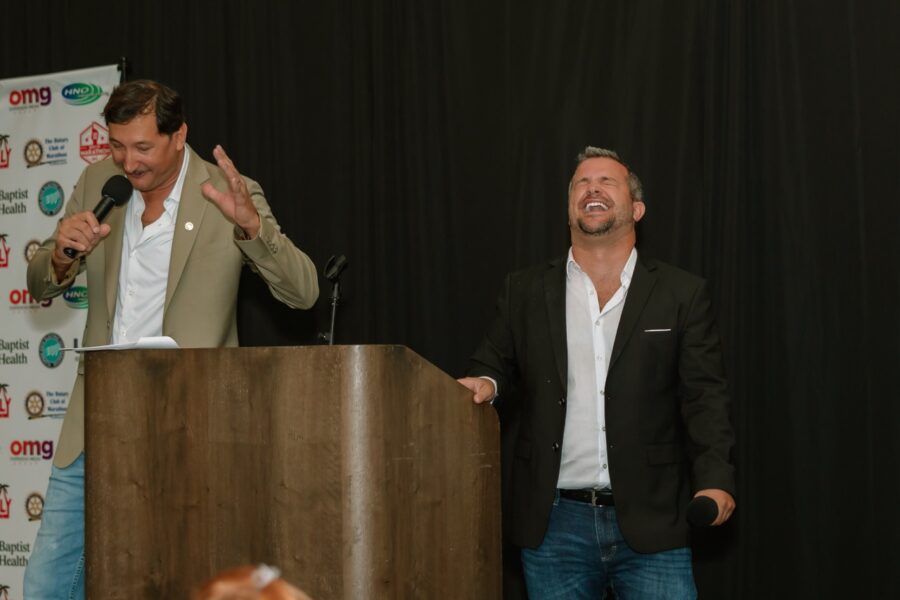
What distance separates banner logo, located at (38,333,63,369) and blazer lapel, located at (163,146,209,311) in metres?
2.43

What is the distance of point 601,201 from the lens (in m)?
3.29

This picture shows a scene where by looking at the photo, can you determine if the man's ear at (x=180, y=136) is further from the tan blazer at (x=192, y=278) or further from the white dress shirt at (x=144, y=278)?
the white dress shirt at (x=144, y=278)

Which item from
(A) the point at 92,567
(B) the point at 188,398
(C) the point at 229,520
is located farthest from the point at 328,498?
(A) the point at 92,567

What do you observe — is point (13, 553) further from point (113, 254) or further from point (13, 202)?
point (113, 254)

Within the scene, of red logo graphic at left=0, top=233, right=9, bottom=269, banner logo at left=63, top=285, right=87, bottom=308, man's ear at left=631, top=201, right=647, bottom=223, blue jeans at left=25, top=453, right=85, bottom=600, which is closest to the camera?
blue jeans at left=25, top=453, right=85, bottom=600

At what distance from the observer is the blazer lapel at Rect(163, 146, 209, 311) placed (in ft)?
9.93

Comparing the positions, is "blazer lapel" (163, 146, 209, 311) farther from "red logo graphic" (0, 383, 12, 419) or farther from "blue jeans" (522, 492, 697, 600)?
"red logo graphic" (0, 383, 12, 419)

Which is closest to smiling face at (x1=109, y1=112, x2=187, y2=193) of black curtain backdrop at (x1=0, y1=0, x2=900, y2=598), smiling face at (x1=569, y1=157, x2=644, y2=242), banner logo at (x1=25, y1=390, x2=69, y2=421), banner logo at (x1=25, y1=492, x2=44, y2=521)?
smiling face at (x1=569, y1=157, x2=644, y2=242)

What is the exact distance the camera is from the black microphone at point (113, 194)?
2.86 m

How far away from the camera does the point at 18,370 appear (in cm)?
525

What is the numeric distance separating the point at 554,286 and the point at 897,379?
1501 mm

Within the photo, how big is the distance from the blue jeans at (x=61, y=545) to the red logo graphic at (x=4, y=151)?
2.95m

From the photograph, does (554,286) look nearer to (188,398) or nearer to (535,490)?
(535,490)

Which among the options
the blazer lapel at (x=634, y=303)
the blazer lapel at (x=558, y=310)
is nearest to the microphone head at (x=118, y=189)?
the blazer lapel at (x=558, y=310)
